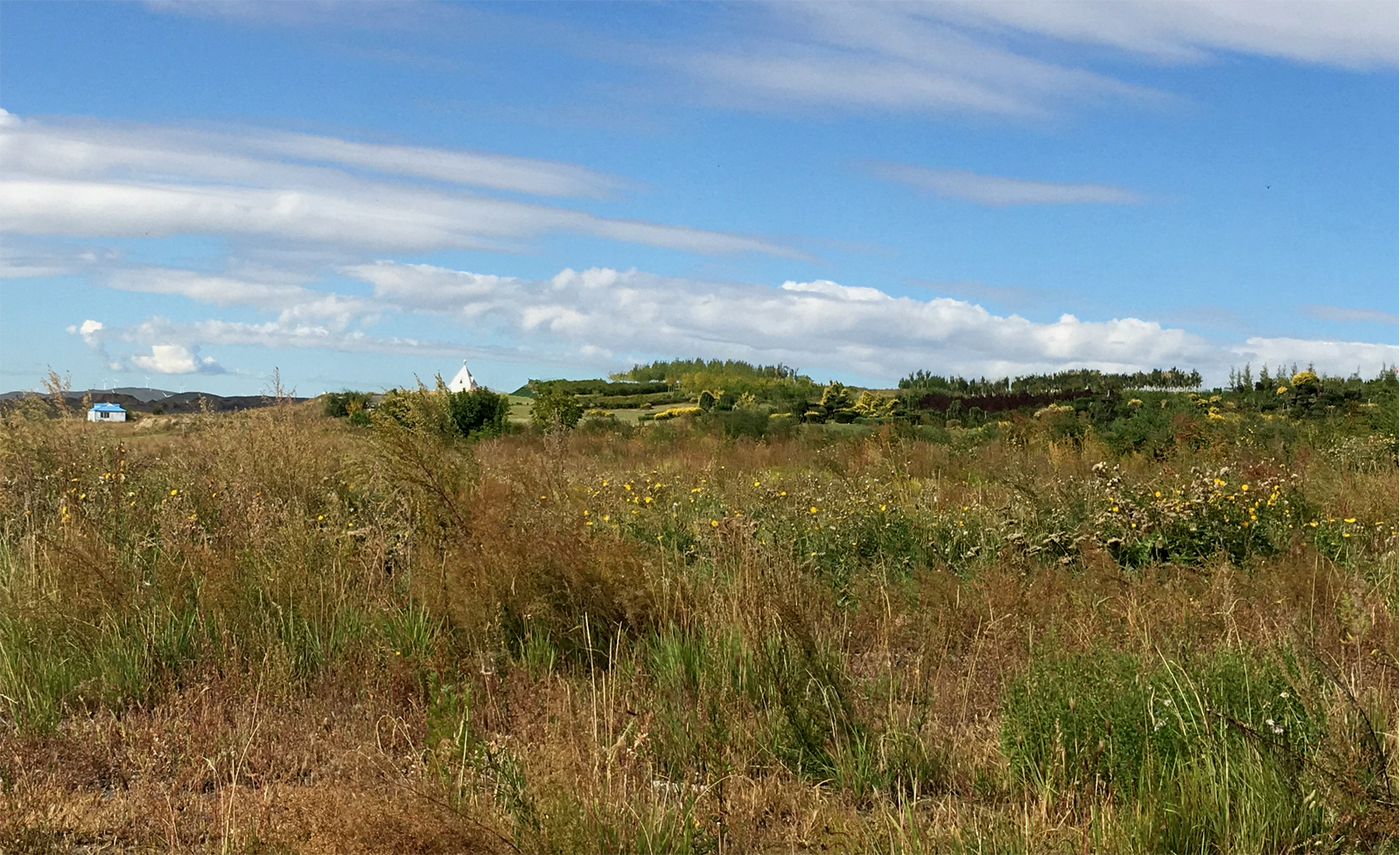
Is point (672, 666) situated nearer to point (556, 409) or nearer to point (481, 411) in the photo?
point (556, 409)

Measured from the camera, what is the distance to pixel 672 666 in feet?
14.8

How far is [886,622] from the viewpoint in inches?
214

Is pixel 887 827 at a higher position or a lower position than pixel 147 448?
lower

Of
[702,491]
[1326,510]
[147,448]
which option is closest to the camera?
[1326,510]

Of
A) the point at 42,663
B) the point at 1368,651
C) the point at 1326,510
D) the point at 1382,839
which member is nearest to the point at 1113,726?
→ the point at 1382,839

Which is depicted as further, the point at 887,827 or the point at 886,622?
the point at 886,622

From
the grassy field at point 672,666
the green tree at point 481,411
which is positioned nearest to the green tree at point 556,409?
the green tree at point 481,411

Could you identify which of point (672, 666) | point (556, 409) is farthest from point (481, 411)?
point (672, 666)

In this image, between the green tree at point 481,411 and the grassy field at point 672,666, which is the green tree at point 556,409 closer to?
the green tree at point 481,411

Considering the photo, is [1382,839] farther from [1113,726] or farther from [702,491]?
[702,491]

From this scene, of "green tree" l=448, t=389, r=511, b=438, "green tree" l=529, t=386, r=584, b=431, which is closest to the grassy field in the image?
"green tree" l=448, t=389, r=511, b=438

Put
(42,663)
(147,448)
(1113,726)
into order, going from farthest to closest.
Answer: (147,448), (42,663), (1113,726)

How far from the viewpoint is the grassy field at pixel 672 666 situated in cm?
322

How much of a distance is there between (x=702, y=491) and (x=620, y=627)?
4.32 metres
